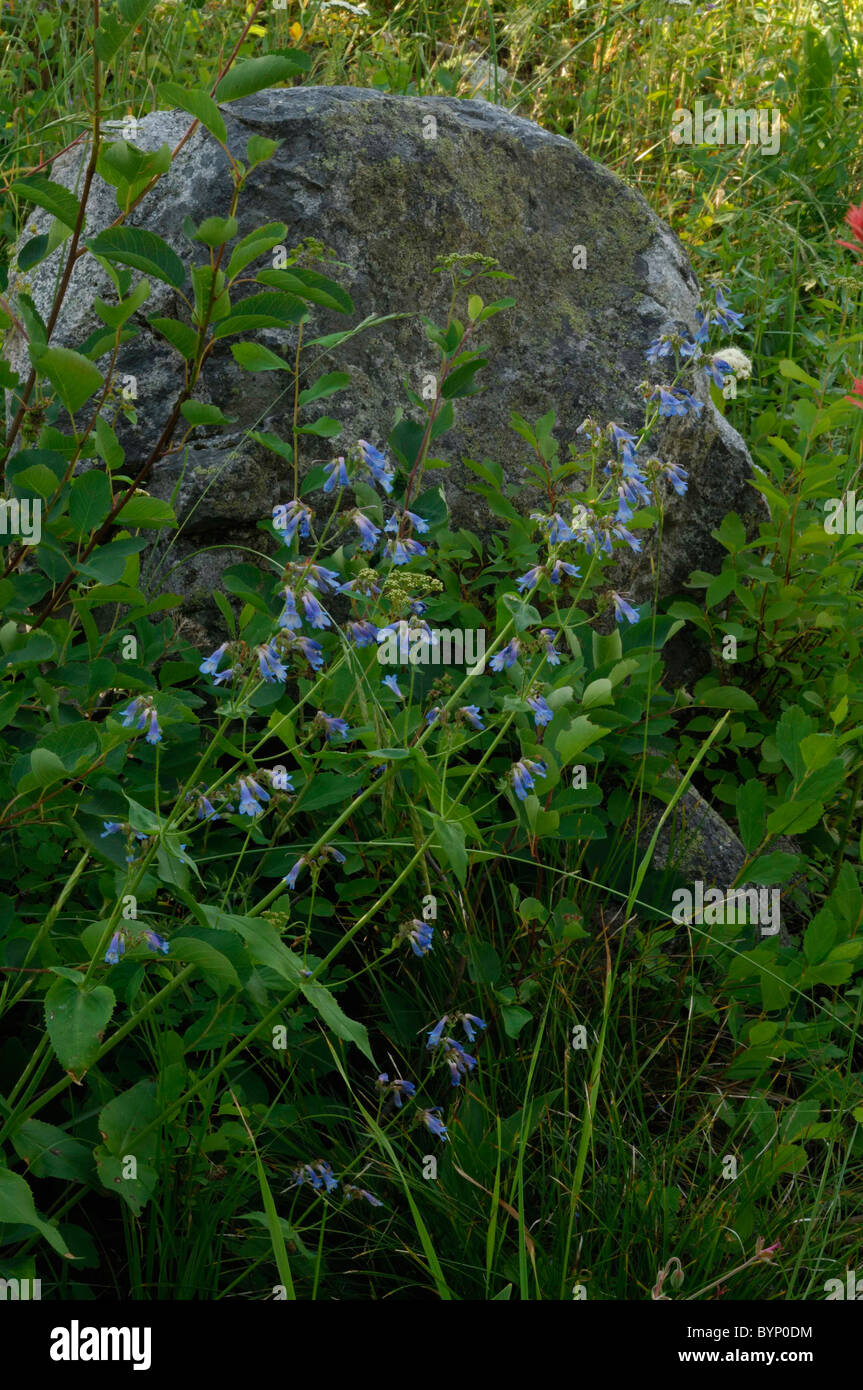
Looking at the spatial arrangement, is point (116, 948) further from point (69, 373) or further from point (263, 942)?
point (69, 373)

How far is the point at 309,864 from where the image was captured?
1.56 meters

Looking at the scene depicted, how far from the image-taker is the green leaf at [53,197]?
62.9 inches

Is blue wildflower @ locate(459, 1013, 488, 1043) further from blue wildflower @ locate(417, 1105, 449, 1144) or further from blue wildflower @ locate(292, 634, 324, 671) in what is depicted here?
blue wildflower @ locate(292, 634, 324, 671)

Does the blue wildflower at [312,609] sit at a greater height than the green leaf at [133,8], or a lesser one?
lesser

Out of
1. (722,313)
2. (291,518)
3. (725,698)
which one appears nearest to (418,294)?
(722,313)

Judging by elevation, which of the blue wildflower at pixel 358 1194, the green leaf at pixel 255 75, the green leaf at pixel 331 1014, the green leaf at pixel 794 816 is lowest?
the blue wildflower at pixel 358 1194

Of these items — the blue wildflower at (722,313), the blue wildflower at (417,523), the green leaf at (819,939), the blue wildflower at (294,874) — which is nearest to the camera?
the blue wildflower at (294,874)

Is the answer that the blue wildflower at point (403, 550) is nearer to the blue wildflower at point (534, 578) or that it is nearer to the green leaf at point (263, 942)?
the blue wildflower at point (534, 578)

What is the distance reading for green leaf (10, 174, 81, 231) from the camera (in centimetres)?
160

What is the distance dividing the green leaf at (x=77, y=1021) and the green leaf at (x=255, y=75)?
116cm

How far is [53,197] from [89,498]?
0.41 meters

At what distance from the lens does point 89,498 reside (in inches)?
67.3

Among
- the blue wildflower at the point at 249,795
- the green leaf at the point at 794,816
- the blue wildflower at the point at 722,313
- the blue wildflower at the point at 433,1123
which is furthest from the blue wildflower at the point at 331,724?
the blue wildflower at the point at 722,313

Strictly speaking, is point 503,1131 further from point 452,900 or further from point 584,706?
point 584,706
